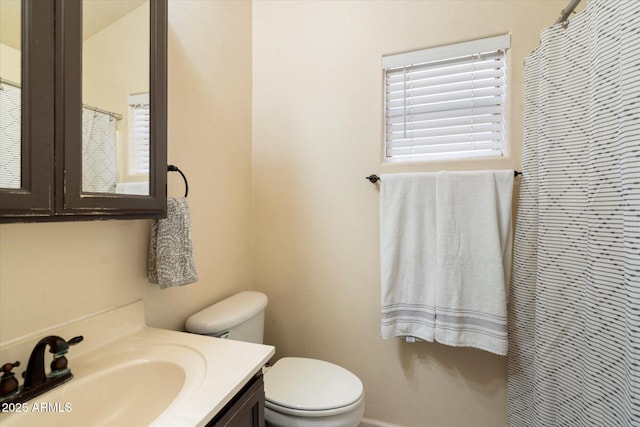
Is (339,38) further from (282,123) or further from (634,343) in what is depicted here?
(634,343)

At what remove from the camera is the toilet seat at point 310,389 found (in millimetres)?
1040

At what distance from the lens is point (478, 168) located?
1307 millimetres

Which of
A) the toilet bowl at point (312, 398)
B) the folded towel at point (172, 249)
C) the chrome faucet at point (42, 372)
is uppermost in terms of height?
the folded towel at point (172, 249)

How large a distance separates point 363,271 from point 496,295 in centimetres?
61

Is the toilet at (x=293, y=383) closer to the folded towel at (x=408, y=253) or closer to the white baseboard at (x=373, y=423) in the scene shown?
the folded towel at (x=408, y=253)

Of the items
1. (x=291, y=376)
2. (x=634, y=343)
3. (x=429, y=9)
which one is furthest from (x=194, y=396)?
(x=429, y=9)

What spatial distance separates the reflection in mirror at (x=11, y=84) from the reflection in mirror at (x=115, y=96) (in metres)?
0.12

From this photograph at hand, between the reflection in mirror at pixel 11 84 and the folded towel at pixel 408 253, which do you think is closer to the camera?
the reflection in mirror at pixel 11 84

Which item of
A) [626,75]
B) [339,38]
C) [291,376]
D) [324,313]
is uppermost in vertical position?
[339,38]

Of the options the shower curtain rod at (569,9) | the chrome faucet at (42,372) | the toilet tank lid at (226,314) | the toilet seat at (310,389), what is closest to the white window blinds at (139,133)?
the chrome faucet at (42,372)

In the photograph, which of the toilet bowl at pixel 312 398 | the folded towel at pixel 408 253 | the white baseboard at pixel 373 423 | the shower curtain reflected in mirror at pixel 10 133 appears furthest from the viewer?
the white baseboard at pixel 373 423

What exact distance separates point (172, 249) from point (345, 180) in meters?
0.91

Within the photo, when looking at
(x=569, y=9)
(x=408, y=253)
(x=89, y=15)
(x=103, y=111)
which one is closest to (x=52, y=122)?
(x=103, y=111)

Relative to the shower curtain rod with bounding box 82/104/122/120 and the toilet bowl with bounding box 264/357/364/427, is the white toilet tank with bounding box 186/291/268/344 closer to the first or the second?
the toilet bowl with bounding box 264/357/364/427
